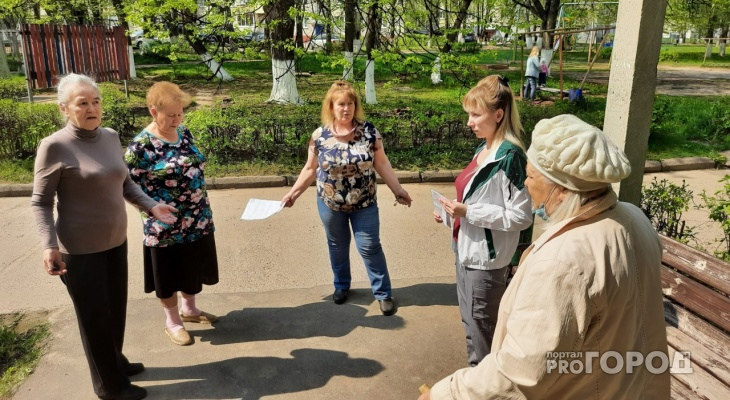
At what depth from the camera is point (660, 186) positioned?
4.95 meters

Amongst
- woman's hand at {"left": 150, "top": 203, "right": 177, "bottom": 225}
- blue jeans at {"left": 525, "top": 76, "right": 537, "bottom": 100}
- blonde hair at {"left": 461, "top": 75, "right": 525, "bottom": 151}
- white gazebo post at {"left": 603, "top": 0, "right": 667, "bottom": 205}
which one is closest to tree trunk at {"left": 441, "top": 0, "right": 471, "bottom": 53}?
blue jeans at {"left": 525, "top": 76, "right": 537, "bottom": 100}

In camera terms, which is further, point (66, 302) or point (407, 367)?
point (66, 302)

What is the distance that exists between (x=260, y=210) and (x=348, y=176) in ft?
2.30

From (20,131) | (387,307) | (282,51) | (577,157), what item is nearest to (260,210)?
(387,307)

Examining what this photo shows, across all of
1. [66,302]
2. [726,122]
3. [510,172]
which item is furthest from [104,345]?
[726,122]

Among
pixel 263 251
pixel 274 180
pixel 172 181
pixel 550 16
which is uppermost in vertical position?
pixel 550 16

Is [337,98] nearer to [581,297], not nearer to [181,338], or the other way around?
[181,338]

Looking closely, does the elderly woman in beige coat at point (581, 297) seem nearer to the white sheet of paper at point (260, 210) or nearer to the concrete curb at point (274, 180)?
the white sheet of paper at point (260, 210)

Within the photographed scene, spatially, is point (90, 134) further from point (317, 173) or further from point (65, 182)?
point (317, 173)

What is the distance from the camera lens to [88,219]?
9.59 ft

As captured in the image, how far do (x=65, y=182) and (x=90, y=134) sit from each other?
290 mm

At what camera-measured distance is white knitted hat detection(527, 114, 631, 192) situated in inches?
59.7

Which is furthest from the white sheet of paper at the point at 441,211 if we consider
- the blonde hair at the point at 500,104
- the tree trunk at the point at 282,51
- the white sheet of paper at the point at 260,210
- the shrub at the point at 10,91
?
the shrub at the point at 10,91

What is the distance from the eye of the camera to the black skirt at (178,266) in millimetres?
3600
